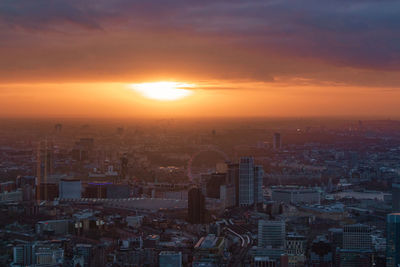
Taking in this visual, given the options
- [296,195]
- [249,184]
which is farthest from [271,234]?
[296,195]

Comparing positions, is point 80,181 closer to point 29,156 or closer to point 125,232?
point 29,156

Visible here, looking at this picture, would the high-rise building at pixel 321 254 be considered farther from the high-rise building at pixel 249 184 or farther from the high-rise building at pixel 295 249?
the high-rise building at pixel 249 184

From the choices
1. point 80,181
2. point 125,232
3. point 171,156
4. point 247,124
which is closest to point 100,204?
point 80,181

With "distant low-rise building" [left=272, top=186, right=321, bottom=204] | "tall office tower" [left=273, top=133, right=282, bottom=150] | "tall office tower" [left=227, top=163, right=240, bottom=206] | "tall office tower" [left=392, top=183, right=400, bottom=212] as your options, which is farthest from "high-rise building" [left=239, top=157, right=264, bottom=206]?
"tall office tower" [left=273, top=133, right=282, bottom=150]

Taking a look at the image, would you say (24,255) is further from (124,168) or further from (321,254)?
(124,168)

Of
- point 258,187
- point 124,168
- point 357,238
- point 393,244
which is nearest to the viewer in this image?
point 393,244

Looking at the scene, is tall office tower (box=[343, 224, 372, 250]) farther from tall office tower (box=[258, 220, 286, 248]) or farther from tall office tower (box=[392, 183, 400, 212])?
tall office tower (box=[392, 183, 400, 212])
